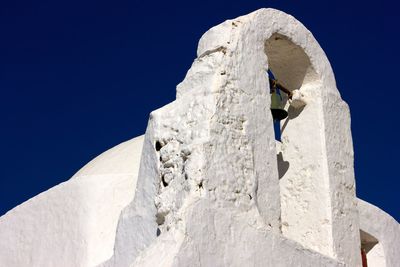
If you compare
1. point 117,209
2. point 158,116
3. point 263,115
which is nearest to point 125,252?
point 158,116

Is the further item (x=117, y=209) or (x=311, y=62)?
(x=117, y=209)

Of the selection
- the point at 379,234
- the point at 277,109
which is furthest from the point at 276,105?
the point at 379,234

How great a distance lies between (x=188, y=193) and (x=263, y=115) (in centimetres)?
91

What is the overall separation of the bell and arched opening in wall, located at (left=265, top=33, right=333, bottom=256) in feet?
0.51

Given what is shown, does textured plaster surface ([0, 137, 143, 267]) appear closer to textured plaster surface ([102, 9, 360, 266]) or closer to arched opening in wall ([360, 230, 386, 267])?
textured plaster surface ([102, 9, 360, 266])

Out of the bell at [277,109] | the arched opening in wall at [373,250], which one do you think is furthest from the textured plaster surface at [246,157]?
the arched opening in wall at [373,250]

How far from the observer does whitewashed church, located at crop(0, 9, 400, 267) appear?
13.5ft

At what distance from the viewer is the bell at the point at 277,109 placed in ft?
17.9

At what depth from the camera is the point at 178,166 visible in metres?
4.41

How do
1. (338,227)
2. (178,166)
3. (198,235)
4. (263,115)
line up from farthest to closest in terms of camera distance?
1. (338,227)
2. (263,115)
3. (178,166)
4. (198,235)

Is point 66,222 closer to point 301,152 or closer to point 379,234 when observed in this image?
point 301,152

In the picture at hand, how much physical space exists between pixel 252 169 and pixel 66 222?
3.39 metres

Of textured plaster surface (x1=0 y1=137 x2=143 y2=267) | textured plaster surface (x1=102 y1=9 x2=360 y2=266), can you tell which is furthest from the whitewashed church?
textured plaster surface (x1=0 y1=137 x2=143 y2=267)

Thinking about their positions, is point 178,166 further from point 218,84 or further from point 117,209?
point 117,209
